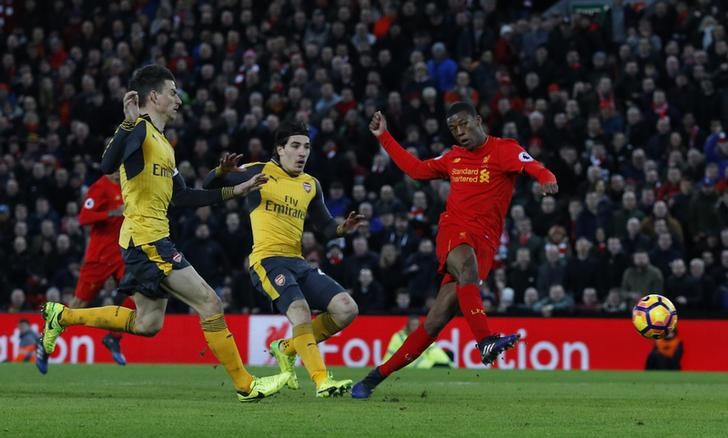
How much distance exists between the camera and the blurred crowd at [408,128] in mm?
20609

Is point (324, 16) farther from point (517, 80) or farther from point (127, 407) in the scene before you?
point (127, 407)

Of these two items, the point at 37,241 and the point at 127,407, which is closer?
the point at 127,407

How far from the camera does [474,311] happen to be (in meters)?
10.6

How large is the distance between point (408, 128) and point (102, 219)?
8499mm

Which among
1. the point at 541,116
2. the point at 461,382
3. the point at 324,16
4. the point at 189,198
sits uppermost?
the point at 324,16

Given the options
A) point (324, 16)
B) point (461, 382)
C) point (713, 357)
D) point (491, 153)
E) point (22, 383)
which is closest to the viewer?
point (491, 153)

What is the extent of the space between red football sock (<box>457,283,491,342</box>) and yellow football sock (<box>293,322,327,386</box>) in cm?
Result: 123

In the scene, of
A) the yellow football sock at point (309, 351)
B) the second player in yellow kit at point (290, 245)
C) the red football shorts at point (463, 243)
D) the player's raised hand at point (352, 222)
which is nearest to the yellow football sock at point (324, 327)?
the second player in yellow kit at point (290, 245)

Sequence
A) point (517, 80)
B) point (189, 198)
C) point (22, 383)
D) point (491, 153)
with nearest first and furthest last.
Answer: point (189, 198), point (491, 153), point (22, 383), point (517, 80)

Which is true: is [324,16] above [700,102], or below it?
above

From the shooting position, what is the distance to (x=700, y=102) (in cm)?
2230

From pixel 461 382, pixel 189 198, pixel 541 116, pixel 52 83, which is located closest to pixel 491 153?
pixel 189 198

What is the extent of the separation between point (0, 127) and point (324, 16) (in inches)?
266

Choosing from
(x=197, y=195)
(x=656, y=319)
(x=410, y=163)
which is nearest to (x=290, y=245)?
(x=197, y=195)
